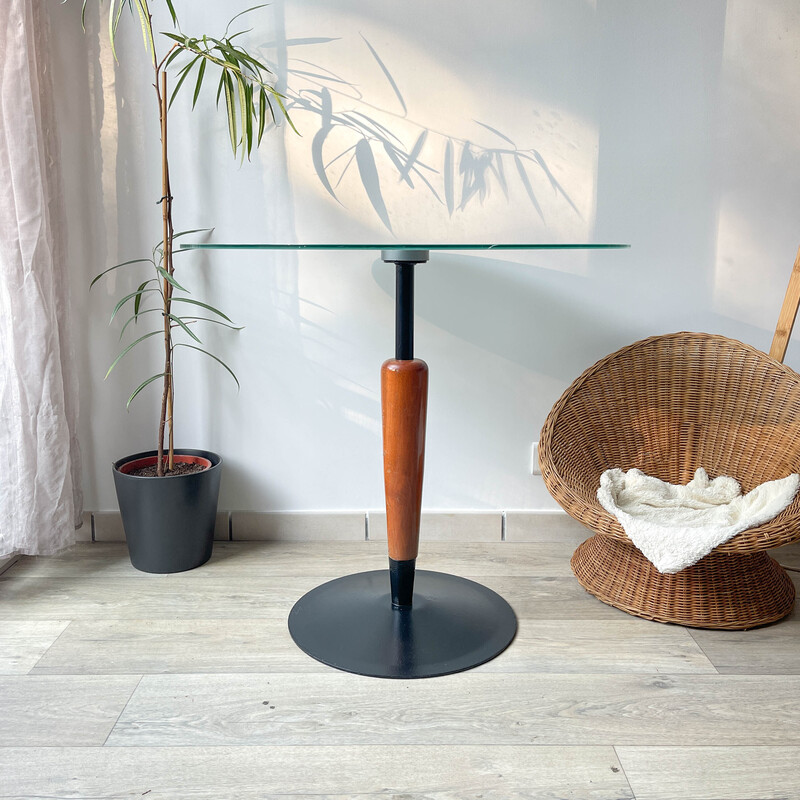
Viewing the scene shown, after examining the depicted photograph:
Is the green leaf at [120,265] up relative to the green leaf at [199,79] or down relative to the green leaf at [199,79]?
down

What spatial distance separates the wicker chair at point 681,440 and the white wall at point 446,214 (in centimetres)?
18

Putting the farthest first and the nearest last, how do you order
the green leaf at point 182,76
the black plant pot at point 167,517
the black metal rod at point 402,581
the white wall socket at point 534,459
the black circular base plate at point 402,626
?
the white wall socket at point 534,459, the black plant pot at point 167,517, the green leaf at point 182,76, the black metal rod at point 402,581, the black circular base plate at point 402,626

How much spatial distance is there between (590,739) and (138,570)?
3.96 ft

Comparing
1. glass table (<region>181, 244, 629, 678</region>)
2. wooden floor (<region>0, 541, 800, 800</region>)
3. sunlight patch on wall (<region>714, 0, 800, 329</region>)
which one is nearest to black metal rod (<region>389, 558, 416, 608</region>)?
glass table (<region>181, 244, 629, 678</region>)

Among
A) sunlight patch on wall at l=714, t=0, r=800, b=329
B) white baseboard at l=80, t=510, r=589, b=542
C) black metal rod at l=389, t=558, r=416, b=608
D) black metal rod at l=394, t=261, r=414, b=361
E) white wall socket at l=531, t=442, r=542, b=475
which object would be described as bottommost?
white baseboard at l=80, t=510, r=589, b=542

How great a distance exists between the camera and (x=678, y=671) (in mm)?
1484

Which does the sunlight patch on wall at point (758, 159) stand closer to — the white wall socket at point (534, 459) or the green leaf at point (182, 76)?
Result: the white wall socket at point (534, 459)

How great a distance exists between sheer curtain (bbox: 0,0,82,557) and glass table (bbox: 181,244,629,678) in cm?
49

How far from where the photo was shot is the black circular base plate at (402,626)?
150 centimetres

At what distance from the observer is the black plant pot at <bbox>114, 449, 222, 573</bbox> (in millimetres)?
1872

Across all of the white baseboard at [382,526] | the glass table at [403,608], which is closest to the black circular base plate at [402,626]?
the glass table at [403,608]

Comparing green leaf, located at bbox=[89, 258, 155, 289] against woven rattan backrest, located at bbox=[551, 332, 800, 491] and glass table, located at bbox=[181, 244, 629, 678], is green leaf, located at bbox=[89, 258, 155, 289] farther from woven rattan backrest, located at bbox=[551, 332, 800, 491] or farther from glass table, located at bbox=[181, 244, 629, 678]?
woven rattan backrest, located at bbox=[551, 332, 800, 491]

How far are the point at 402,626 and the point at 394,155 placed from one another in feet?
3.93

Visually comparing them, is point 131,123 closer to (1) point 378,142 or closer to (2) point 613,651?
(1) point 378,142
